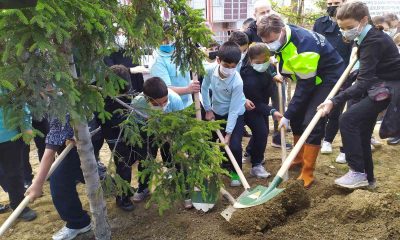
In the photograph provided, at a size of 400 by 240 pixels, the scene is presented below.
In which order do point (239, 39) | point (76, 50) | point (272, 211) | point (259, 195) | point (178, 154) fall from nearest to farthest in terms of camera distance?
point (76, 50) → point (178, 154) → point (272, 211) → point (259, 195) → point (239, 39)

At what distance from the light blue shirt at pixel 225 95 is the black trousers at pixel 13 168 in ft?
6.87

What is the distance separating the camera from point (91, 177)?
2910mm

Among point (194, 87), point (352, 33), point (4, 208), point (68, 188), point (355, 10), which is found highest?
point (355, 10)

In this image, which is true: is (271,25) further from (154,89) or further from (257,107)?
(154,89)

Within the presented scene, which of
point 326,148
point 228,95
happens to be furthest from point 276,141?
point 228,95

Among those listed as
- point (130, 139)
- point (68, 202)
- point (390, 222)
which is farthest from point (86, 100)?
point (390, 222)

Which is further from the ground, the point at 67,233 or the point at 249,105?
the point at 249,105

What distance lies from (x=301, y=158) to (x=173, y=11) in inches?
107

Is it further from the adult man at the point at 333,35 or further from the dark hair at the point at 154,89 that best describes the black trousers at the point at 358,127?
the dark hair at the point at 154,89

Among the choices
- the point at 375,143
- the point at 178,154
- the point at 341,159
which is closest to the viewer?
the point at 178,154

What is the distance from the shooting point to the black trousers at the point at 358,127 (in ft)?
11.9

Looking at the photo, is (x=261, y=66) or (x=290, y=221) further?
(x=261, y=66)

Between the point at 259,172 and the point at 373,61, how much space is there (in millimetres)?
1847

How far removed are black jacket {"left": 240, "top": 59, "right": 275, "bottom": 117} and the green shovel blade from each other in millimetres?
1324
